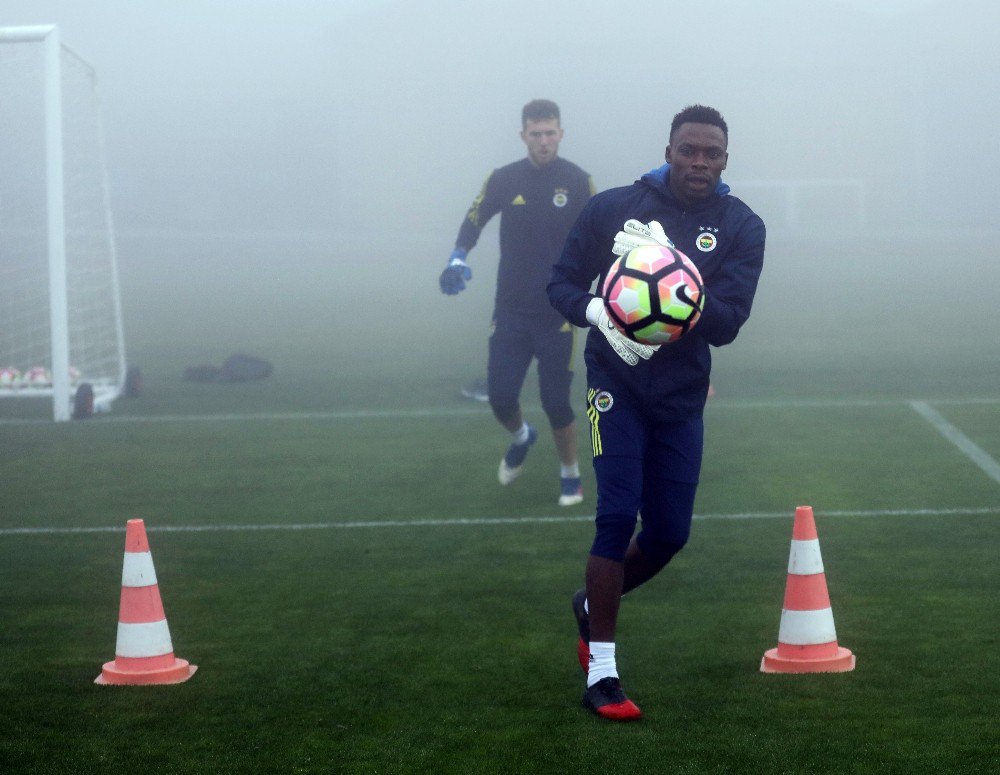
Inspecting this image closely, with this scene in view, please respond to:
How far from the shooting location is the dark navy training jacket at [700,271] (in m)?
4.99

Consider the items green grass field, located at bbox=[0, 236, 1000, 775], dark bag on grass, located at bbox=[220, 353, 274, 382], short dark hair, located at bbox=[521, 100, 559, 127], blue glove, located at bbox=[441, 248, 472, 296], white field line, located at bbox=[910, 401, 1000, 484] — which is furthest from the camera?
dark bag on grass, located at bbox=[220, 353, 274, 382]

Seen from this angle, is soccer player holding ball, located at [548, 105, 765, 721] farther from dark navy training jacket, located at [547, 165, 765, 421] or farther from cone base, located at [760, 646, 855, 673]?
cone base, located at [760, 646, 855, 673]

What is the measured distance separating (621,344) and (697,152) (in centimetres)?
67

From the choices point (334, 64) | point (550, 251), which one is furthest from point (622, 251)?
point (334, 64)

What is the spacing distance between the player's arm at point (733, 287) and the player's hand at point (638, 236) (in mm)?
204

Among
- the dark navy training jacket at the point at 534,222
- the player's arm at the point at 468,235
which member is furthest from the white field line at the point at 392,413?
the dark navy training jacket at the point at 534,222

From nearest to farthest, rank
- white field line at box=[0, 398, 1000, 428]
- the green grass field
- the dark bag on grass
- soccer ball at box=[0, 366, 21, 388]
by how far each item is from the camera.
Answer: the green grass field → white field line at box=[0, 398, 1000, 428] → soccer ball at box=[0, 366, 21, 388] → the dark bag on grass

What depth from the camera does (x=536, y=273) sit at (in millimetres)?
8625

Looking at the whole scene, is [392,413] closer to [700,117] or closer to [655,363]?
[655,363]

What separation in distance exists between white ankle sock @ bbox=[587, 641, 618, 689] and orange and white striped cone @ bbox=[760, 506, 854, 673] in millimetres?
704

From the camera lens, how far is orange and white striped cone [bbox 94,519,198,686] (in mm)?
5336

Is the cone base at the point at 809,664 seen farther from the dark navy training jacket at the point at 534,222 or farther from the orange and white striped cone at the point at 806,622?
the dark navy training jacket at the point at 534,222

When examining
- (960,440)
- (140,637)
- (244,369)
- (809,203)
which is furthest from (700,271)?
(809,203)

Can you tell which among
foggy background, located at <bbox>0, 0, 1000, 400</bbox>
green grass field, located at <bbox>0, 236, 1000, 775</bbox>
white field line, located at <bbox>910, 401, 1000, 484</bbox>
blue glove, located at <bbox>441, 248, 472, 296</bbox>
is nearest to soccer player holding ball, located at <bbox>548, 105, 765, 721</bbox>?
green grass field, located at <bbox>0, 236, 1000, 775</bbox>
